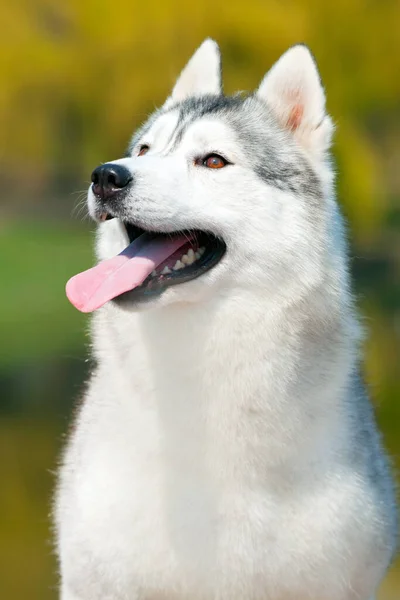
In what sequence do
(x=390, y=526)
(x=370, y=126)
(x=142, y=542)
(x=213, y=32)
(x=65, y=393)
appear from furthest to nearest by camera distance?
(x=370, y=126) → (x=213, y=32) → (x=65, y=393) → (x=390, y=526) → (x=142, y=542)

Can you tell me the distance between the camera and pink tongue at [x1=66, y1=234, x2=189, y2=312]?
12.8 feet

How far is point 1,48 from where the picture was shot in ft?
57.5

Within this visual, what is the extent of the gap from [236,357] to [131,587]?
103 cm

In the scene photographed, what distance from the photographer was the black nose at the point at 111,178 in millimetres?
3852

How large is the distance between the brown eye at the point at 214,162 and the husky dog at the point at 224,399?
14mm

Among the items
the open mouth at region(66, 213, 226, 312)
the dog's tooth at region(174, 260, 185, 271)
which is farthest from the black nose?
the dog's tooth at region(174, 260, 185, 271)

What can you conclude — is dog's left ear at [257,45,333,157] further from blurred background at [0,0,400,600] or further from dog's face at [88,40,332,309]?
blurred background at [0,0,400,600]

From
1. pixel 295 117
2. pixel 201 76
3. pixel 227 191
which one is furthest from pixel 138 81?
pixel 227 191

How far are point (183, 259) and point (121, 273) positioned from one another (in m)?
0.28

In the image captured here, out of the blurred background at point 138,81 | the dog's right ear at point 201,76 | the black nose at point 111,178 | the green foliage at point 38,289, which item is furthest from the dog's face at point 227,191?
the green foliage at point 38,289

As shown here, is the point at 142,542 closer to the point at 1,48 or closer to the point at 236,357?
the point at 236,357

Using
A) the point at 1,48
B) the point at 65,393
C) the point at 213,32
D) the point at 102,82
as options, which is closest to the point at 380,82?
the point at 213,32

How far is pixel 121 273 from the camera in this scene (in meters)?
3.95

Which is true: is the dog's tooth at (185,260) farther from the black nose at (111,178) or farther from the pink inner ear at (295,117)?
the pink inner ear at (295,117)
